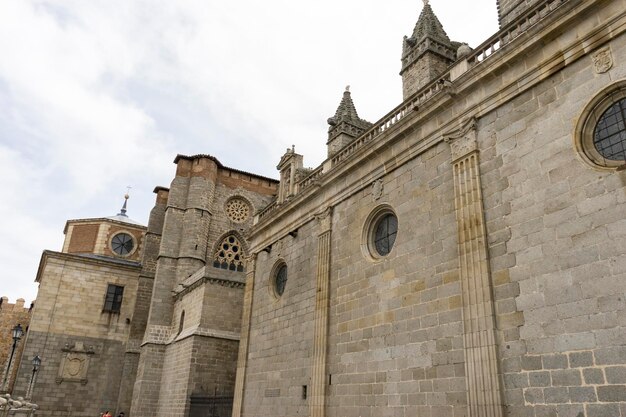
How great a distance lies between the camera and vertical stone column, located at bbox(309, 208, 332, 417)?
1140cm

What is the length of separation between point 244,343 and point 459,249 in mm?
9553

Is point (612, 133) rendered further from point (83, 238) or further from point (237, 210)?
point (83, 238)

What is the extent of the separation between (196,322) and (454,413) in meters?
14.6

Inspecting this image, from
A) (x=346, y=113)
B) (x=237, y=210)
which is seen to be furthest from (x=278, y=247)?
(x=237, y=210)

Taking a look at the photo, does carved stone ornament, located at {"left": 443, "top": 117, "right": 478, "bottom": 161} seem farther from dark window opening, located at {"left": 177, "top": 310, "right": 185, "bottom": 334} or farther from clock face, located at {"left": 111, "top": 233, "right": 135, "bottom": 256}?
clock face, located at {"left": 111, "top": 233, "right": 135, "bottom": 256}

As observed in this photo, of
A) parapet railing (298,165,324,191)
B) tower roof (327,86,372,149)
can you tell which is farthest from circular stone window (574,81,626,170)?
tower roof (327,86,372,149)

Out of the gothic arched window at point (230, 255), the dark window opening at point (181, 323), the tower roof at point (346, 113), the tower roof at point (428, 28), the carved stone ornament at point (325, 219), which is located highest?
the tower roof at point (428, 28)

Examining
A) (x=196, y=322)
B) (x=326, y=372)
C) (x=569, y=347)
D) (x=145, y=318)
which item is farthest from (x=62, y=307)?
(x=569, y=347)

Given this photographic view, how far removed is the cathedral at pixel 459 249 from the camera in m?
6.68

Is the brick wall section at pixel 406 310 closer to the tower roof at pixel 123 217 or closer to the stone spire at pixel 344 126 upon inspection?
the stone spire at pixel 344 126

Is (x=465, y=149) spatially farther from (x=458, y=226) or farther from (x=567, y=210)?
(x=567, y=210)

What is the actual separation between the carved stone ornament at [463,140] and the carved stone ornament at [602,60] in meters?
2.29

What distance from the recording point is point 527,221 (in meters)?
7.59

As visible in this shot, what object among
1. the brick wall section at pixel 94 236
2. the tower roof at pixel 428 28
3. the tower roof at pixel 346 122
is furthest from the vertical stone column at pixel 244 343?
the brick wall section at pixel 94 236
